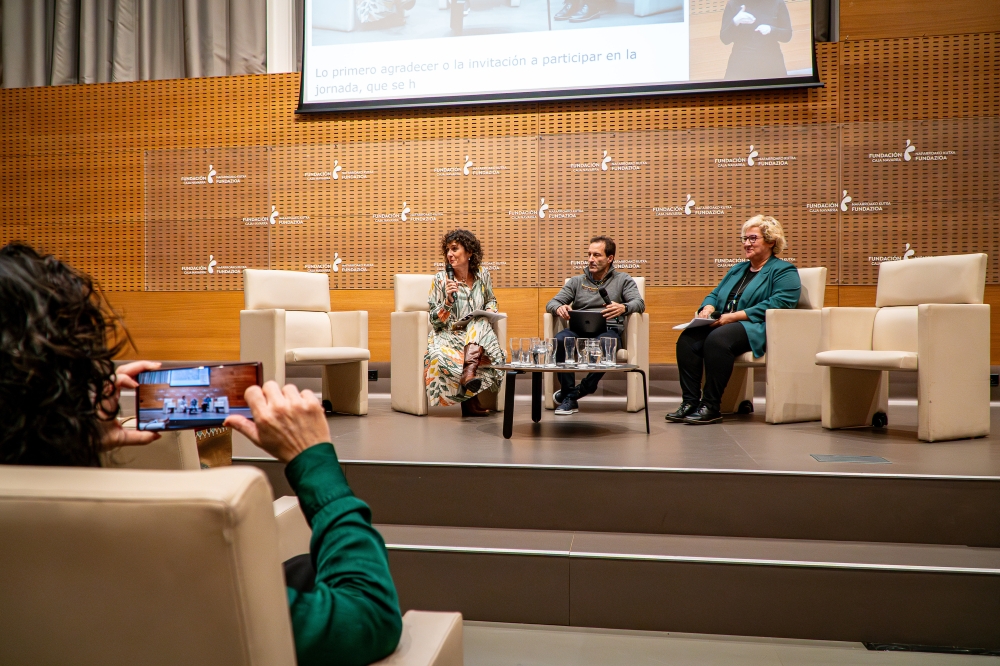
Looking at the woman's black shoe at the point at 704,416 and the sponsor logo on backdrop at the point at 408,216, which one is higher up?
the sponsor logo on backdrop at the point at 408,216

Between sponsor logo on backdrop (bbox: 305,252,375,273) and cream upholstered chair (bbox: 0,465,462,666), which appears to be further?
sponsor logo on backdrop (bbox: 305,252,375,273)

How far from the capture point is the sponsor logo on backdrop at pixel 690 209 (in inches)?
208

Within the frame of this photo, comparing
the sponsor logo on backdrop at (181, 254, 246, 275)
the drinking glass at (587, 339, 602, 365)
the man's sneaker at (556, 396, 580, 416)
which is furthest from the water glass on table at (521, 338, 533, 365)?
the sponsor logo on backdrop at (181, 254, 246, 275)

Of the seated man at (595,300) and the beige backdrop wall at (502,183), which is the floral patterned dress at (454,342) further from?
the beige backdrop wall at (502,183)

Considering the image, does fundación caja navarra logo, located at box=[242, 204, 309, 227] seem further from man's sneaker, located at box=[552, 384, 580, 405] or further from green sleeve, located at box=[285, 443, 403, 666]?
green sleeve, located at box=[285, 443, 403, 666]

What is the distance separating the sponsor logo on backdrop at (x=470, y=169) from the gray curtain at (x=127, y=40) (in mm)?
1866

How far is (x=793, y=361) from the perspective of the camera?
153 inches

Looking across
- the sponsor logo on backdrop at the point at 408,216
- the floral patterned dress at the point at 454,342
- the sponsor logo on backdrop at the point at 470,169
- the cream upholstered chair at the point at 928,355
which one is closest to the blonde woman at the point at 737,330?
the cream upholstered chair at the point at 928,355

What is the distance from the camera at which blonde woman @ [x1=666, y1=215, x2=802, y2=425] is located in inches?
152

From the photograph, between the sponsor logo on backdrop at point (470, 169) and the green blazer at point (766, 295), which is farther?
the sponsor logo on backdrop at point (470, 169)

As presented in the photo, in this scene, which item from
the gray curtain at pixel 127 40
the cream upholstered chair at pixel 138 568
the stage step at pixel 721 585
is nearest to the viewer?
the cream upholstered chair at pixel 138 568

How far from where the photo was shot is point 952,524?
2291 millimetres

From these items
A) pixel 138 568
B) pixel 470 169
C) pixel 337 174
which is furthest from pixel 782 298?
pixel 138 568

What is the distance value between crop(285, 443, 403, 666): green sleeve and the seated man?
353 centimetres
